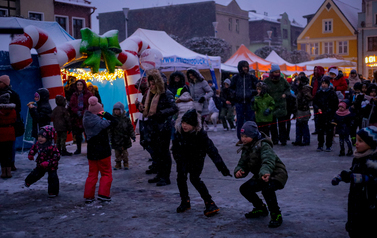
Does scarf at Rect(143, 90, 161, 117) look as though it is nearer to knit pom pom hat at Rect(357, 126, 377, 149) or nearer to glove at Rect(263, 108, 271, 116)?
knit pom pom hat at Rect(357, 126, 377, 149)

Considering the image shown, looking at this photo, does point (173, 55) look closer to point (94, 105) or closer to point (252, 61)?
point (252, 61)

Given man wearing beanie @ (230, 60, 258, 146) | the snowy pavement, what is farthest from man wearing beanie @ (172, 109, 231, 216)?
man wearing beanie @ (230, 60, 258, 146)

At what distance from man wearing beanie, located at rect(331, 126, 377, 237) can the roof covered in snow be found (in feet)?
170

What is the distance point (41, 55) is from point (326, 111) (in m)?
6.96

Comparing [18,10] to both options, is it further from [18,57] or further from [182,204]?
[182,204]

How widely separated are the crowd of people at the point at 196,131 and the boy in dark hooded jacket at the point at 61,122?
0.02 m

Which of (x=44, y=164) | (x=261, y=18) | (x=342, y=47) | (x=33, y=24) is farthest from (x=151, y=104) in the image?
(x=261, y=18)

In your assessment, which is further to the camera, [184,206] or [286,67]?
[286,67]

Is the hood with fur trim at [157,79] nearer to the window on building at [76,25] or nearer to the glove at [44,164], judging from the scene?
the glove at [44,164]

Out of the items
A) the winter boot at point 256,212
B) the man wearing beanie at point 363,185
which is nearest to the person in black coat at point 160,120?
the winter boot at point 256,212

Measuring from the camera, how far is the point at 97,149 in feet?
19.2

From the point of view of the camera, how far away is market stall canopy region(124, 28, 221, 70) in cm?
1750

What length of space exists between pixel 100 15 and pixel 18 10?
101 feet

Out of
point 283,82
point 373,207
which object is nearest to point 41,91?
point 283,82
